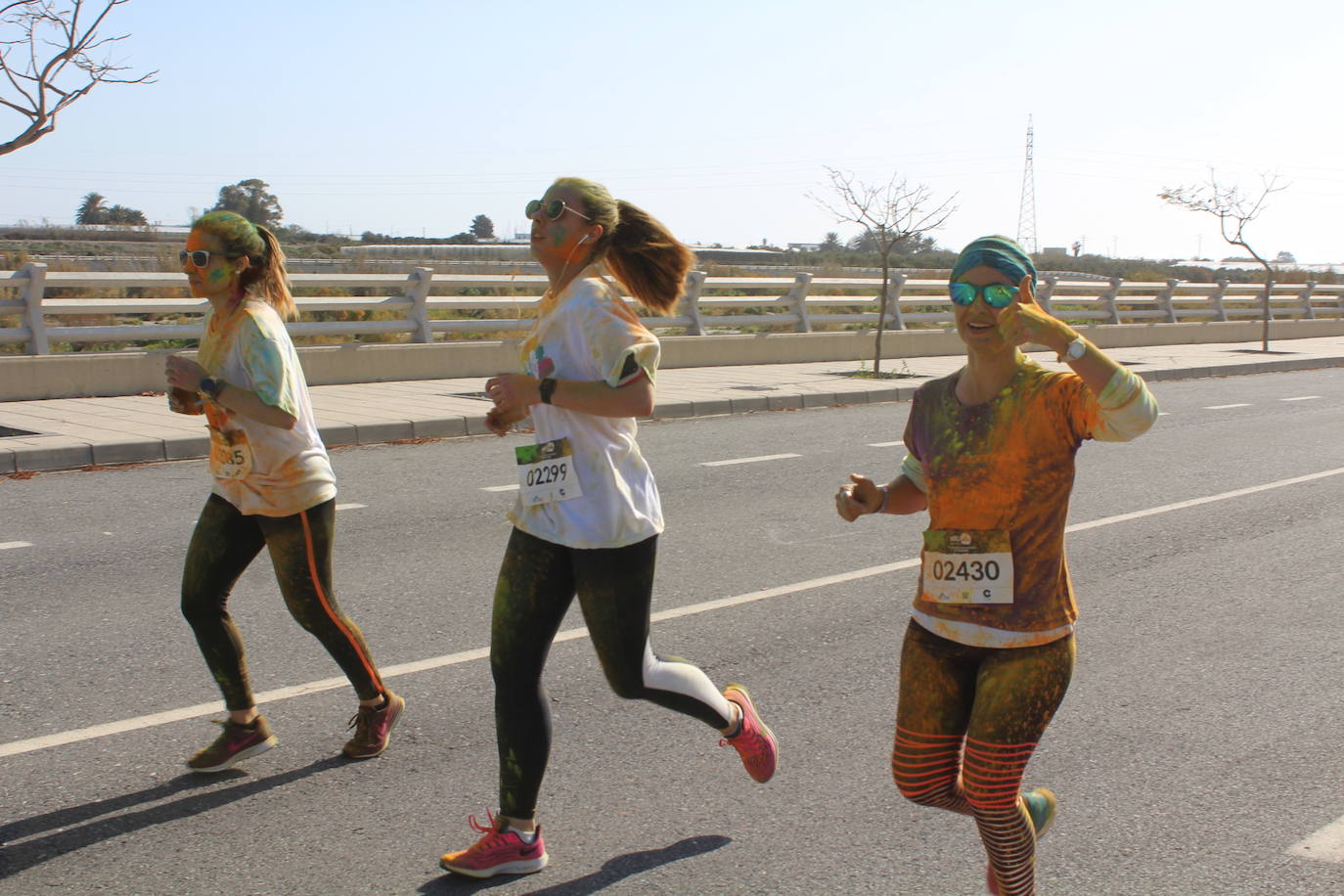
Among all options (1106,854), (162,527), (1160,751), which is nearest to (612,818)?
(1106,854)

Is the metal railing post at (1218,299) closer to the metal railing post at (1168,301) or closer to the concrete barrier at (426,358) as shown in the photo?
the metal railing post at (1168,301)

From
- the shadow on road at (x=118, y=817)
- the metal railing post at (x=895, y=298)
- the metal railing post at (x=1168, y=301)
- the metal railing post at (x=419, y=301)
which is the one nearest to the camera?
the shadow on road at (x=118, y=817)

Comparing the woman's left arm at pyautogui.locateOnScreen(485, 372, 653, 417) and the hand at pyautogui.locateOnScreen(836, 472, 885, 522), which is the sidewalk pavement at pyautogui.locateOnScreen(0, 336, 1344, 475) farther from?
the hand at pyautogui.locateOnScreen(836, 472, 885, 522)

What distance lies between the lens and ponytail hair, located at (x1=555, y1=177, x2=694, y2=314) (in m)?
3.69

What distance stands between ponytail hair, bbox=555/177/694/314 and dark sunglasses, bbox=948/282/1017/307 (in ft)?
3.27

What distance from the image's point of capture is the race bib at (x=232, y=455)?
168 inches

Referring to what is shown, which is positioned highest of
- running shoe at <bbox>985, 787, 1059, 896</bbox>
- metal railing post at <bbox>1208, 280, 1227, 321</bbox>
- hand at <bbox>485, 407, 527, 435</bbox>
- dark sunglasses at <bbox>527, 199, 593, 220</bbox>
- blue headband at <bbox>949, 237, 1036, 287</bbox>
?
dark sunglasses at <bbox>527, 199, 593, 220</bbox>

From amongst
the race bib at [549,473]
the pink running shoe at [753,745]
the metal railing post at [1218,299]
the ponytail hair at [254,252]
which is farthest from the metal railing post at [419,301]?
the metal railing post at [1218,299]

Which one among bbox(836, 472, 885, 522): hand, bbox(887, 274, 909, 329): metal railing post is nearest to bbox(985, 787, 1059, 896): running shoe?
bbox(836, 472, 885, 522): hand

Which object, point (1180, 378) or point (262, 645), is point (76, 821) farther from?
point (1180, 378)

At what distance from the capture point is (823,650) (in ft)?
19.6

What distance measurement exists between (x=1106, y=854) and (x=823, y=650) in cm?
219

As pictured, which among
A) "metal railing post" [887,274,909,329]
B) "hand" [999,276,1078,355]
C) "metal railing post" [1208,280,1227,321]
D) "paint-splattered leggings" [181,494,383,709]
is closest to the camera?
"hand" [999,276,1078,355]

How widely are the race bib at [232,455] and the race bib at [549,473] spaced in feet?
3.54
